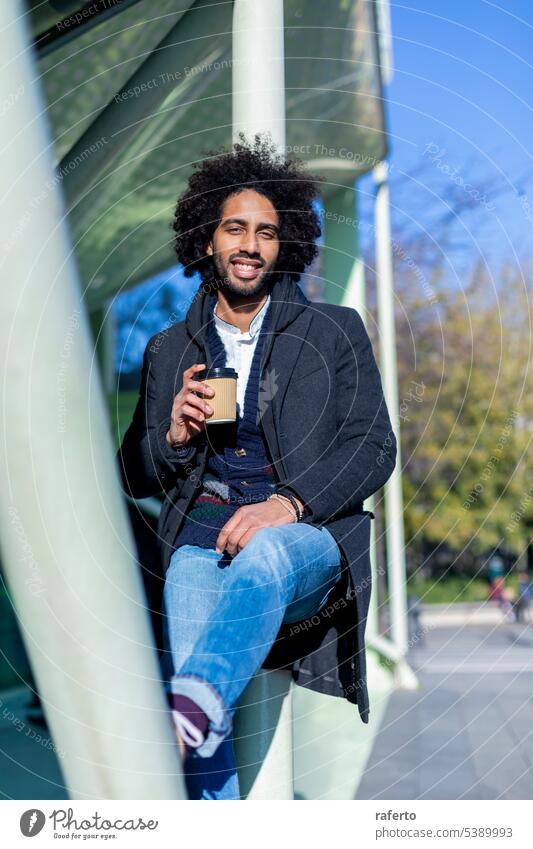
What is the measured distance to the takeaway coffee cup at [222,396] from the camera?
2.42m

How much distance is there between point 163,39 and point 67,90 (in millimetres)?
951

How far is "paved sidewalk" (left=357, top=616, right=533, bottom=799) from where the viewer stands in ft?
19.2

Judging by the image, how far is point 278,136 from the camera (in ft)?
9.70

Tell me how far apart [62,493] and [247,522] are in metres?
0.43

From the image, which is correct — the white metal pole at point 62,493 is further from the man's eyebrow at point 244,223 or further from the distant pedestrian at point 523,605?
the distant pedestrian at point 523,605

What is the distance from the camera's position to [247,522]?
2330mm

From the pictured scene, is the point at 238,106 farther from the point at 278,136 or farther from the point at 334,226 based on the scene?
the point at 334,226

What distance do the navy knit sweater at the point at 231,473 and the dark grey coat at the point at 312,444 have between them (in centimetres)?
3

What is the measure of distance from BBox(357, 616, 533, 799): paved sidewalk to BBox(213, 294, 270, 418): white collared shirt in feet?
11.4

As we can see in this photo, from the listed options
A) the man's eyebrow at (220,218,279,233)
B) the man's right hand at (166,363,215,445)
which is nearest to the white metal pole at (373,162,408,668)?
the man's eyebrow at (220,218,279,233)

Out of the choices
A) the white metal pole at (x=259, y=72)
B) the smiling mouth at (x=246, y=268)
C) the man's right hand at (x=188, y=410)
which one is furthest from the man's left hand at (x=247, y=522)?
the white metal pole at (x=259, y=72)

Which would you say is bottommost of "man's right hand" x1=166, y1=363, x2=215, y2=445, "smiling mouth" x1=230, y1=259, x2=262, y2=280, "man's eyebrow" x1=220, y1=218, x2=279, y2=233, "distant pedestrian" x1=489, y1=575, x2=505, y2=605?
"distant pedestrian" x1=489, y1=575, x2=505, y2=605

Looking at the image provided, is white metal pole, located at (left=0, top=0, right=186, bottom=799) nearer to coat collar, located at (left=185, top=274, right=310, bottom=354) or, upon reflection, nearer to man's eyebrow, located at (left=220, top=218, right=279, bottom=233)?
coat collar, located at (left=185, top=274, right=310, bottom=354)
